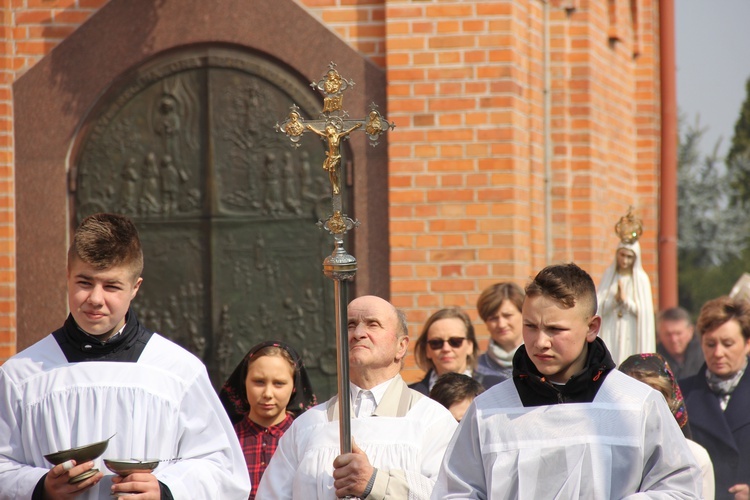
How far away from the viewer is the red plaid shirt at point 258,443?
5859 millimetres

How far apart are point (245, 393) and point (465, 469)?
6.98ft

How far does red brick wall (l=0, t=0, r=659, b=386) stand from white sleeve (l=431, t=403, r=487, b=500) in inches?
158

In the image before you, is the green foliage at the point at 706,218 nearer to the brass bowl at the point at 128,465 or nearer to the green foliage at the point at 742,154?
the green foliage at the point at 742,154

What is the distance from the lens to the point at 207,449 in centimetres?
425

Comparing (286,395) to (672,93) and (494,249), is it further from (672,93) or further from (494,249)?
(672,93)

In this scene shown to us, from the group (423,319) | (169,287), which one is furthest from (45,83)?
(423,319)

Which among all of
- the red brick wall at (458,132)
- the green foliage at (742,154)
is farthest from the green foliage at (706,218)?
the red brick wall at (458,132)

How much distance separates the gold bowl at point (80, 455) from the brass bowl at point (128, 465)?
50mm

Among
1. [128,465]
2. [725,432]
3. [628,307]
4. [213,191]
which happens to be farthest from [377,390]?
[213,191]

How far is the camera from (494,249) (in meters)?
8.22

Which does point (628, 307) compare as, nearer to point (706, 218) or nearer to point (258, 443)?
point (258, 443)

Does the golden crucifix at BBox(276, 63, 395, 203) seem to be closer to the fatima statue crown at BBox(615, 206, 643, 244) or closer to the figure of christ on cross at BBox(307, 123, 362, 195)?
the figure of christ on cross at BBox(307, 123, 362, 195)

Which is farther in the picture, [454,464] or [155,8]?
[155,8]

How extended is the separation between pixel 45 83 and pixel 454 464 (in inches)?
222
